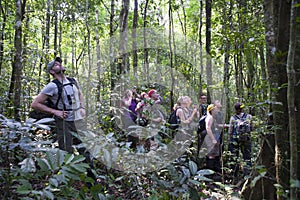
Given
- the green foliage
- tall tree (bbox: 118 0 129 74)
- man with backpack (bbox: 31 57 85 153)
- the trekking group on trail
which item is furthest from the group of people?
tall tree (bbox: 118 0 129 74)

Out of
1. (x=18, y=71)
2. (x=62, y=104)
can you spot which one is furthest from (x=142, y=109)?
(x=18, y=71)

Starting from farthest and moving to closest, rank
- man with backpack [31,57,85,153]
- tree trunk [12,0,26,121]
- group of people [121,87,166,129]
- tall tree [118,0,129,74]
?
1. tall tree [118,0,129,74]
2. tree trunk [12,0,26,121]
3. group of people [121,87,166,129]
4. man with backpack [31,57,85,153]

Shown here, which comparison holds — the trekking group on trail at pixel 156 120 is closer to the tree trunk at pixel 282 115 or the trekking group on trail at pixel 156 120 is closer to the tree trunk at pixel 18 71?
the tree trunk at pixel 18 71

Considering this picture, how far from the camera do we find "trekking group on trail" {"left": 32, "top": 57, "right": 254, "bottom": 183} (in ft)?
13.3

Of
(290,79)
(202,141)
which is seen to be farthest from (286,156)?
(202,141)

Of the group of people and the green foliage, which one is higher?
the group of people

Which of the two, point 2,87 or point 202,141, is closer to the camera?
point 202,141

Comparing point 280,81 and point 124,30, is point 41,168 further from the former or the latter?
point 124,30

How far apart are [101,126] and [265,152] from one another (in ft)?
8.59

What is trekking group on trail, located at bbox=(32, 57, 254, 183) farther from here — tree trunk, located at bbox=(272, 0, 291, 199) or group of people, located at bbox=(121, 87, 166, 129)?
tree trunk, located at bbox=(272, 0, 291, 199)

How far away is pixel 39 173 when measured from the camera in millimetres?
2367

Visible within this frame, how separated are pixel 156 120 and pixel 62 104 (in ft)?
4.22

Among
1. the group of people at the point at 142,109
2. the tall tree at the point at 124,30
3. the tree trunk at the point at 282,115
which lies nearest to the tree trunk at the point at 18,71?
the group of people at the point at 142,109

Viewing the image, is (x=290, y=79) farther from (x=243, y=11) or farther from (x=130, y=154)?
(x=243, y=11)
